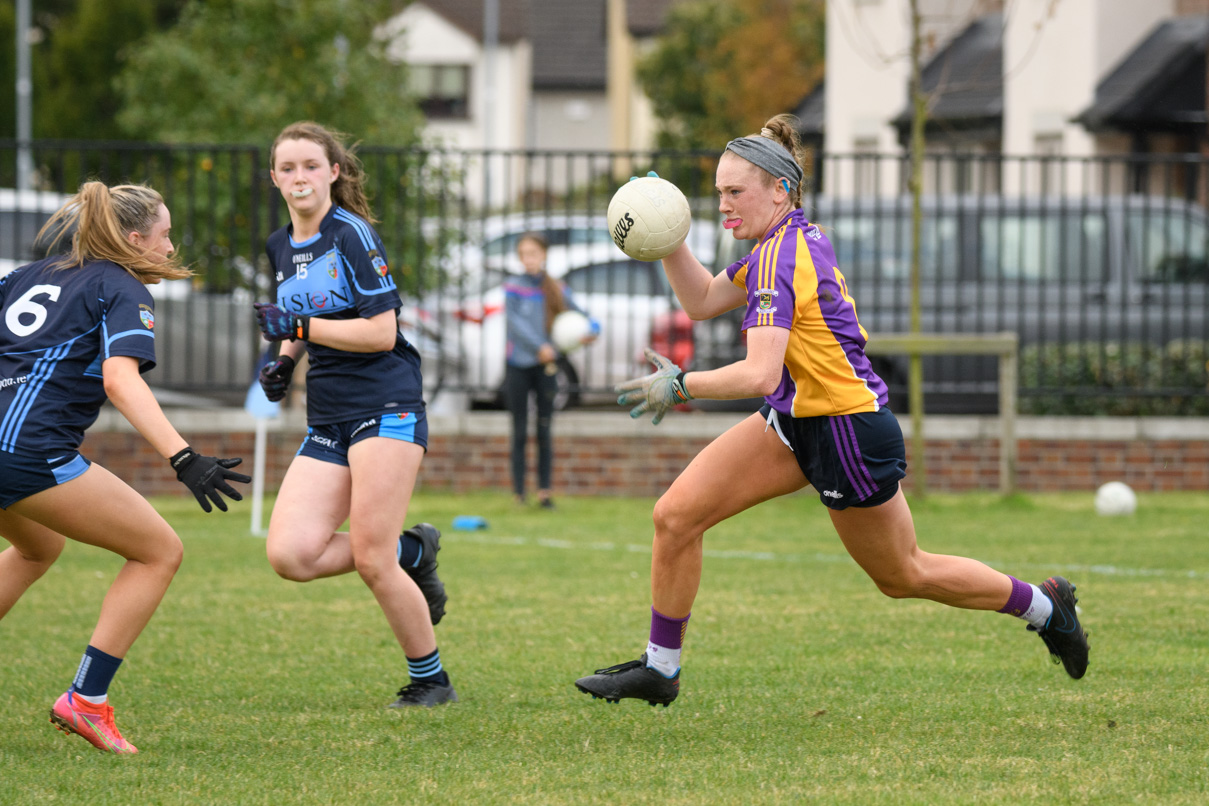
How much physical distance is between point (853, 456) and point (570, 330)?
22.6 feet

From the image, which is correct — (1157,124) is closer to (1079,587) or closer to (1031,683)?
(1079,587)

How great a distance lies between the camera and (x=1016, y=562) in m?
8.70

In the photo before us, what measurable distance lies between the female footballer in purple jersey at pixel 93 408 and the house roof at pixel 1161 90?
52.8 feet

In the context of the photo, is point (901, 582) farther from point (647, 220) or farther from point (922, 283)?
point (922, 283)

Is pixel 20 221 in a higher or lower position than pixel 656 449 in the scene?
higher

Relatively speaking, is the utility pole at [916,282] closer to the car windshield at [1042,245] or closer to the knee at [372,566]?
the car windshield at [1042,245]

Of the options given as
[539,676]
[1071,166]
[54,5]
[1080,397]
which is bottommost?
[539,676]

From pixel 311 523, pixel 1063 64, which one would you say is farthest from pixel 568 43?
pixel 311 523

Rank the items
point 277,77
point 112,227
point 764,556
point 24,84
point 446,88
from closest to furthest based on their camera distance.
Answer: point 112,227, point 764,556, point 277,77, point 24,84, point 446,88

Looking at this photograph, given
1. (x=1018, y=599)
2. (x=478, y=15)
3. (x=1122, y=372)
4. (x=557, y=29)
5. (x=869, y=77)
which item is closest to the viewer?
(x=1018, y=599)

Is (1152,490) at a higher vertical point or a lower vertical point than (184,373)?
lower

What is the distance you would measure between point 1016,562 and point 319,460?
487cm

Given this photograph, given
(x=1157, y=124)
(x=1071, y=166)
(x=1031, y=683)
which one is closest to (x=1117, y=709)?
(x=1031, y=683)

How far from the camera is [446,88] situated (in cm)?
5756
